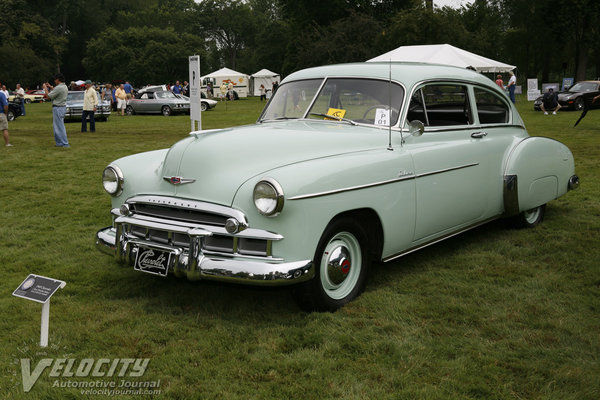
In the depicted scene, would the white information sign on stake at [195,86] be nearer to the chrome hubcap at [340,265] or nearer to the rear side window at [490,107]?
the rear side window at [490,107]

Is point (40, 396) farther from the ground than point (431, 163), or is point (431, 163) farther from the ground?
point (431, 163)

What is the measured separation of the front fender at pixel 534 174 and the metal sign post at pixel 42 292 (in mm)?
4195

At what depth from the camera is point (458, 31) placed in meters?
39.3

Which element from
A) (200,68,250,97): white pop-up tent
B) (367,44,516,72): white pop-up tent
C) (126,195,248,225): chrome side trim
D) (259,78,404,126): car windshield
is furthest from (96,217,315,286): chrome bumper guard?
(200,68,250,97): white pop-up tent

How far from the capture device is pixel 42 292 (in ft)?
11.5

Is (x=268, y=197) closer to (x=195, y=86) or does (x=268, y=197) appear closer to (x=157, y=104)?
(x=195, y=86)

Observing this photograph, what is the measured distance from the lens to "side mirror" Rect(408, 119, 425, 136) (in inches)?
187

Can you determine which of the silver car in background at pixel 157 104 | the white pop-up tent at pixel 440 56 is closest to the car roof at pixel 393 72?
the white pop-up tent at pixel 440 56

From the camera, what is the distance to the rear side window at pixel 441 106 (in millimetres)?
5083

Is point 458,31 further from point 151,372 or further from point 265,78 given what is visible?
point 151,372

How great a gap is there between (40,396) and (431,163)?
3.28 m

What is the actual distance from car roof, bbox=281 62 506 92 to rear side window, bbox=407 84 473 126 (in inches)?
3.9

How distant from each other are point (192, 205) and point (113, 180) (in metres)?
1.06

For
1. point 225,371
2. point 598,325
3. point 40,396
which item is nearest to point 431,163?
point 598,325
